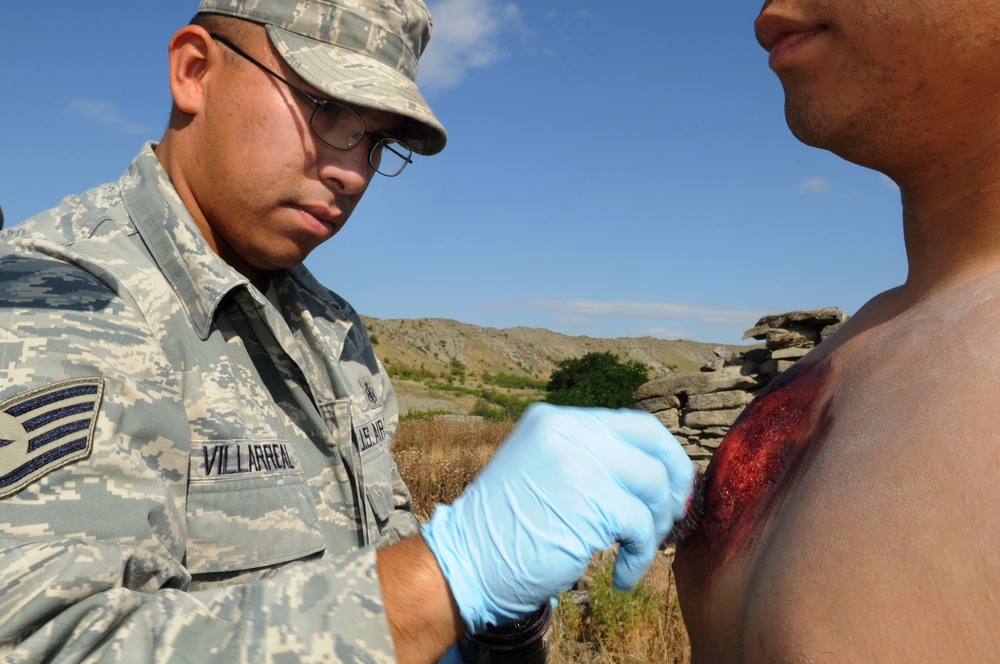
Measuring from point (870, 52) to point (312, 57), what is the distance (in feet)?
4.71

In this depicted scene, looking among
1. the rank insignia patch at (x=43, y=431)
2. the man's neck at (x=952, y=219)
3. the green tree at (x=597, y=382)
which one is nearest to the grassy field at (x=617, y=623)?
the man's neck at (x=952, y=219)

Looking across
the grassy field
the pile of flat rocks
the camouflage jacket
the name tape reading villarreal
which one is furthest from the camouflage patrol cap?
the pile of flat rocks

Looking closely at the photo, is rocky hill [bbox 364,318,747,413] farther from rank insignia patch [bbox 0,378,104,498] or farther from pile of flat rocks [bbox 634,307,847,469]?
rank insignia patch [bbox 0,378,104,498]

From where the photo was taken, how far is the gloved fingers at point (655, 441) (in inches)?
63.2

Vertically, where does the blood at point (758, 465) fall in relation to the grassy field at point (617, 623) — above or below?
Result: above

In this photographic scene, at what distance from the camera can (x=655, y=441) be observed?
160 centimetres

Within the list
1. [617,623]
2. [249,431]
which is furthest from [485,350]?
[249,431]

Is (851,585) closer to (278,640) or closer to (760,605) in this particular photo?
(760,605)

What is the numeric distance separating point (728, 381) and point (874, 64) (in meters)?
8.02

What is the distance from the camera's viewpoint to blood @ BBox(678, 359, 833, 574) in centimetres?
146

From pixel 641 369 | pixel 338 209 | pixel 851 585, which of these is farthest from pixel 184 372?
pixel 641 369

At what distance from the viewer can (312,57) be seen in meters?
2.05

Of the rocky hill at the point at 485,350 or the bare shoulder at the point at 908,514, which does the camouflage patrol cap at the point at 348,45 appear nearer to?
the bare shoulder at the point at 908,514

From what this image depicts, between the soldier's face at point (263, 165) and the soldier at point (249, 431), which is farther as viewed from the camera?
the soldier's face at point (263, 165)
